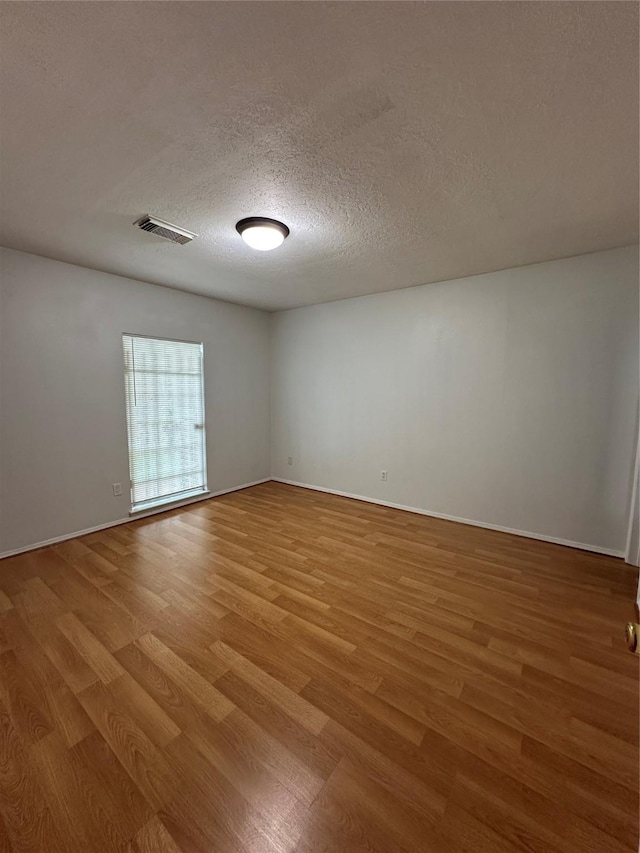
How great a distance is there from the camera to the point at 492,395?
10.9 ft

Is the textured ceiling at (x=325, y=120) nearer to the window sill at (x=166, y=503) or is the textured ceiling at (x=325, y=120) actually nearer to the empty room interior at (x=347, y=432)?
the empty room interior at (x=347, y=432)

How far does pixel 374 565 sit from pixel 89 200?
3.26 metres

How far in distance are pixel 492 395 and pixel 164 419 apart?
12.1 feet

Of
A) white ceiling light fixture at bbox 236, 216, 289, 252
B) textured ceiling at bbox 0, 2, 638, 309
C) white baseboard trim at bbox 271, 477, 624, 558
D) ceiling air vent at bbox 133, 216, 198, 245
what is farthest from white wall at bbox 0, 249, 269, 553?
white baseboard trim at bbox 271, 477, 624, 558

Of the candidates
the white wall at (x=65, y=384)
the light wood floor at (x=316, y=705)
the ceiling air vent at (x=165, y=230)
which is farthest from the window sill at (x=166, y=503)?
the ceiling air vent at (x=165, y=230)

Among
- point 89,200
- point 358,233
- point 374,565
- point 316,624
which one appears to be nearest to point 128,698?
point 316,624

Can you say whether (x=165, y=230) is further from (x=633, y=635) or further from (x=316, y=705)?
(x=633, y=635)

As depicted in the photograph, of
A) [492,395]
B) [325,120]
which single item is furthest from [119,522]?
[492,395]

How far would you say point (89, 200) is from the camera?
2016 millimetres

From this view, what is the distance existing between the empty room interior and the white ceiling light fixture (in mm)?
35

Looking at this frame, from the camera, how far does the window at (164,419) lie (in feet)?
11.9

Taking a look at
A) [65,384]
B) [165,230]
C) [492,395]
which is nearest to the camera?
[165,230]

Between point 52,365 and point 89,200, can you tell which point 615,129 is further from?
point 52,365

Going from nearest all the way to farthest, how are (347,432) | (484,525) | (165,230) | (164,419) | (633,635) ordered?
(633,635)
(165,230)
(484,525)
(164,419)
(347,432)
